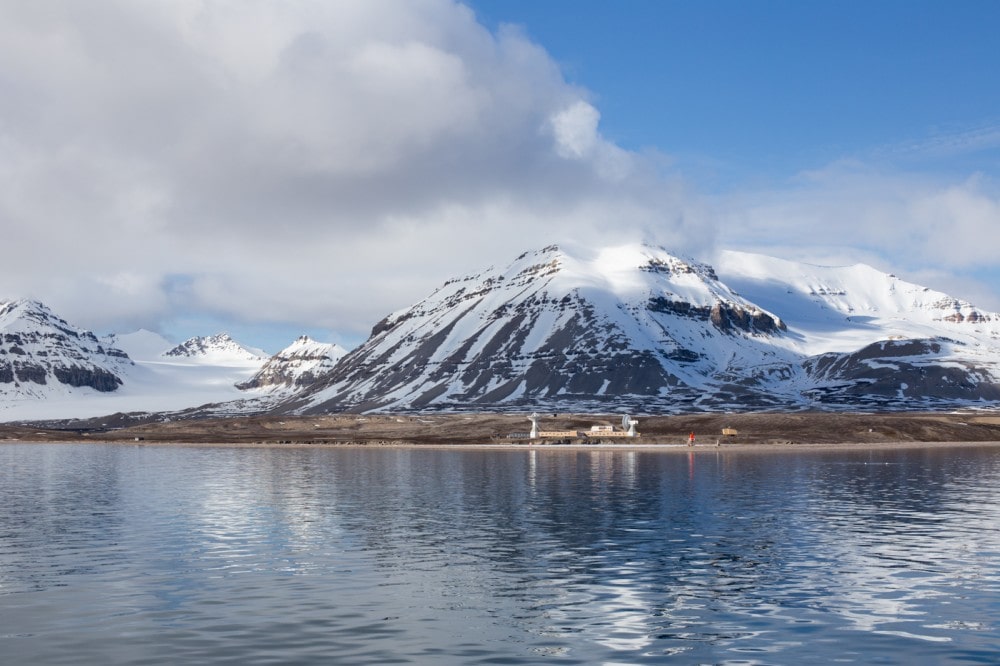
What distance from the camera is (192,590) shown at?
43.2 meters

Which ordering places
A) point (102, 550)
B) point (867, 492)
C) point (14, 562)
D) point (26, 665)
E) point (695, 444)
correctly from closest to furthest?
point (26, 665) → point (14, 562) → point (102, 550) → point (867, 492) → point (695, 444)

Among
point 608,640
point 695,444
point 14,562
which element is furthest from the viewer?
point 695,444

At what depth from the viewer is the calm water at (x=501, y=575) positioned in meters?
33.9

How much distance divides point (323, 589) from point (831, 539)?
3130 cm

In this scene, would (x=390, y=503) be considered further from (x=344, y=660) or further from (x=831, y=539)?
(x=344, y=660)

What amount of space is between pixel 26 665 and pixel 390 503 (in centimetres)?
4965

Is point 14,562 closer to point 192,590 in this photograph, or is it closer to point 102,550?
point 102,550

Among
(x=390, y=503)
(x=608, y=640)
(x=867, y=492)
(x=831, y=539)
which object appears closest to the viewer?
(x=608, y=640)

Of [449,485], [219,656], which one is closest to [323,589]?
[219,656]

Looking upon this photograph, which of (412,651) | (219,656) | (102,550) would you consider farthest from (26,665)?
(102,550)

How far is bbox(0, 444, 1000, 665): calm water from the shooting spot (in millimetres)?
33875

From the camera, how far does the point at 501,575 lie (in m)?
47.2

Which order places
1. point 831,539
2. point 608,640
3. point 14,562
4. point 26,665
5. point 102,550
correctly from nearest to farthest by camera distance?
point 26,665 → point 608,640 → point 14,562 → point 102,550 → point 831,539

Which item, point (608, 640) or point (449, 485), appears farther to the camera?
point (449, 485)
